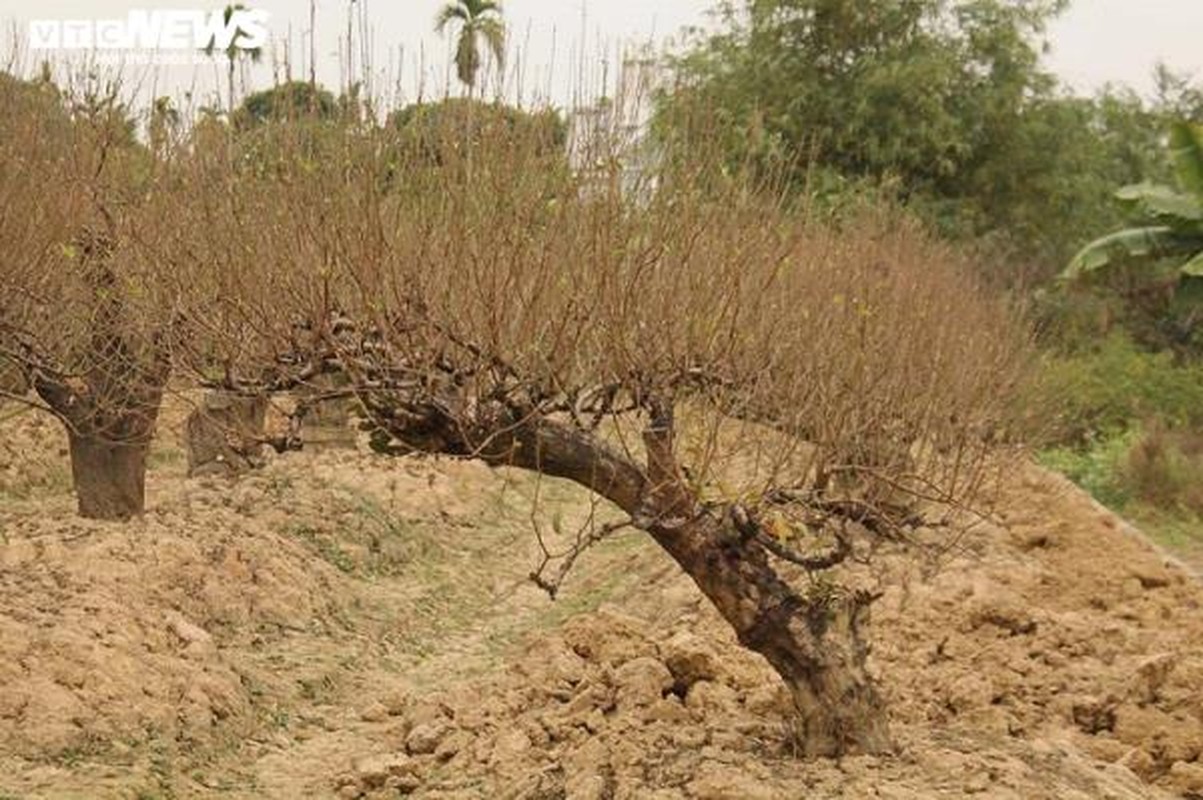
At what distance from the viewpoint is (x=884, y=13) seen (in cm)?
2178

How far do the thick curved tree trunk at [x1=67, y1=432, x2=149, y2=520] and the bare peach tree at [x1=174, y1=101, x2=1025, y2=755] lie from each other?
4.38m

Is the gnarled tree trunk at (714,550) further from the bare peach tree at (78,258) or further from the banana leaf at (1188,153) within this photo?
the banana leaf at (1188,153)

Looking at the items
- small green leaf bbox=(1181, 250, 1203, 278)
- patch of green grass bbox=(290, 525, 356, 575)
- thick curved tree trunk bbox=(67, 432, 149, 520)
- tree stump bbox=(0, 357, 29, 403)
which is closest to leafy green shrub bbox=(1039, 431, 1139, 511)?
small green leaf bbox=(1181, 250, 1203, 278)

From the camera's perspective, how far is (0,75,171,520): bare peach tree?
8.05 meters

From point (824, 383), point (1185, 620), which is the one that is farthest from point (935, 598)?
point (824, 383)

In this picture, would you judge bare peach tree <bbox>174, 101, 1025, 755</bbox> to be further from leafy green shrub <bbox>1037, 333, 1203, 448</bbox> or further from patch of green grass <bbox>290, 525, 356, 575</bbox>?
leafy green shrub <bbox>1037, 333, 1203, 448</bbox>

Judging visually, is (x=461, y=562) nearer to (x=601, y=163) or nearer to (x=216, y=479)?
(x=216, y=479)

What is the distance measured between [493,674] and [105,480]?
3585 mm

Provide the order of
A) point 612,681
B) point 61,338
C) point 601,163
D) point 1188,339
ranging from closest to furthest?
point 601,163 < point 612,681 < point 61,338 < point 1188,339

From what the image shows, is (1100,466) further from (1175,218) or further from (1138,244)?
(1175,218)

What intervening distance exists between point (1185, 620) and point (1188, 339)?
58.9 ft

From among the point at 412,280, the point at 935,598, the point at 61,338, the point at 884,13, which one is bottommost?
the point at 935,598

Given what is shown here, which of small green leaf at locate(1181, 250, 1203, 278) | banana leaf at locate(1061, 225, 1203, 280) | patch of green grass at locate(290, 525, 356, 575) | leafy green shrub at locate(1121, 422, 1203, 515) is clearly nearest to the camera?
patch of green grass at locate(290, 525, 356, 575)

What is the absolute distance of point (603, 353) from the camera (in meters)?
5.67
